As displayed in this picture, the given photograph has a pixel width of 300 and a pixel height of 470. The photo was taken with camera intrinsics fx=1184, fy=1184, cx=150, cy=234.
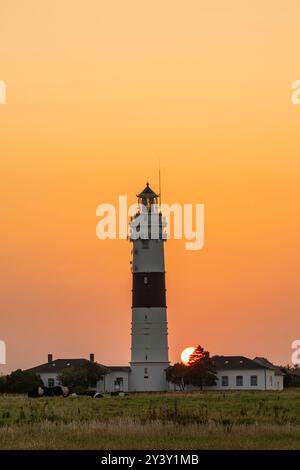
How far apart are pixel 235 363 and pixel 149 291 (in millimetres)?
16177

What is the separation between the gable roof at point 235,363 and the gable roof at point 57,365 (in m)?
11.5

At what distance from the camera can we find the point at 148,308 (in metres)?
108

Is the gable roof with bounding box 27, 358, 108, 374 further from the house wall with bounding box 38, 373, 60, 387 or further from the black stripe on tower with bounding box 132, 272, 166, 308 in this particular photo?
the black stripe on tower with bounding box 132, 272, 166, 308

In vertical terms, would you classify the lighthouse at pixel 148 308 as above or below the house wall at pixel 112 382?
above

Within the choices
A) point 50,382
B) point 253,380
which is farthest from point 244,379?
point 50,382

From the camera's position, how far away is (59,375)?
4537 inches

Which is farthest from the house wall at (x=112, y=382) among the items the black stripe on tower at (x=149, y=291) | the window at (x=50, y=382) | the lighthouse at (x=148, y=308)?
the black stripe on tower at (x=149, y=291)

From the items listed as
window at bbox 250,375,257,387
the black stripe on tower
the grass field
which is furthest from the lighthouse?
the grass field

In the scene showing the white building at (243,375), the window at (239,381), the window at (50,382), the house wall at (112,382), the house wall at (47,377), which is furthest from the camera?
the house wall at (47,377)

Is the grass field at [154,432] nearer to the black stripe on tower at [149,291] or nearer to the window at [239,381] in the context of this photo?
A: the black stripe on tower at [149,291]

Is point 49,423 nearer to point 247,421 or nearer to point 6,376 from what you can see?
point 247,421

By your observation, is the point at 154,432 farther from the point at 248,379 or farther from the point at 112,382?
the point at 248,379

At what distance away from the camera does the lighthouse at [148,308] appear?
10762 cm
